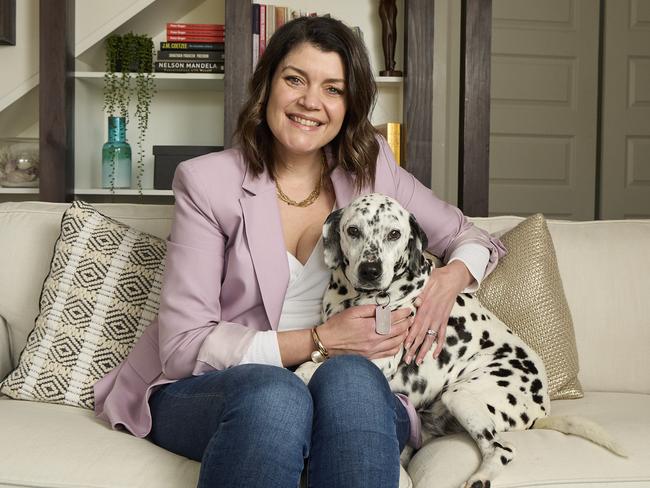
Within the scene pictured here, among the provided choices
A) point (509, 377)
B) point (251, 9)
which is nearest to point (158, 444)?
point (509, 377)

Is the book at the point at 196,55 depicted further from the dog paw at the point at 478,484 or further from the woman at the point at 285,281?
the dog paw at the point at 478,484

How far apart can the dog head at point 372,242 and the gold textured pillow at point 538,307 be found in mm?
386

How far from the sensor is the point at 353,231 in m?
1.89

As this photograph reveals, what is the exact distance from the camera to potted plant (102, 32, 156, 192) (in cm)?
377

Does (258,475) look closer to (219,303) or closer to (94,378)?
(219,303)

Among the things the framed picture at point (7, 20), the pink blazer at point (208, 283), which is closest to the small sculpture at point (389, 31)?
the framed picture at point (7, 20)

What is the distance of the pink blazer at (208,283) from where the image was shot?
72.9 inches

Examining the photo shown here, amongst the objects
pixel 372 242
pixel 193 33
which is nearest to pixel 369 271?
pixel 372 242

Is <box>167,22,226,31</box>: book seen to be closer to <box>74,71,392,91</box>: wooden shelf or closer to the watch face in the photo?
<box>74,71,392,91</box>: wooden shelf

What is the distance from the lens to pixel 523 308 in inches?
88.0

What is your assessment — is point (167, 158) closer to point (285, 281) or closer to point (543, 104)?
point (285, 281)

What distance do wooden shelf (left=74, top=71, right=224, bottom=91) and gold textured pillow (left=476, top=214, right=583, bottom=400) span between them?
78.5 inches

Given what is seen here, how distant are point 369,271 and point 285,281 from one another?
253 mm

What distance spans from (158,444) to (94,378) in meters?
0.41
